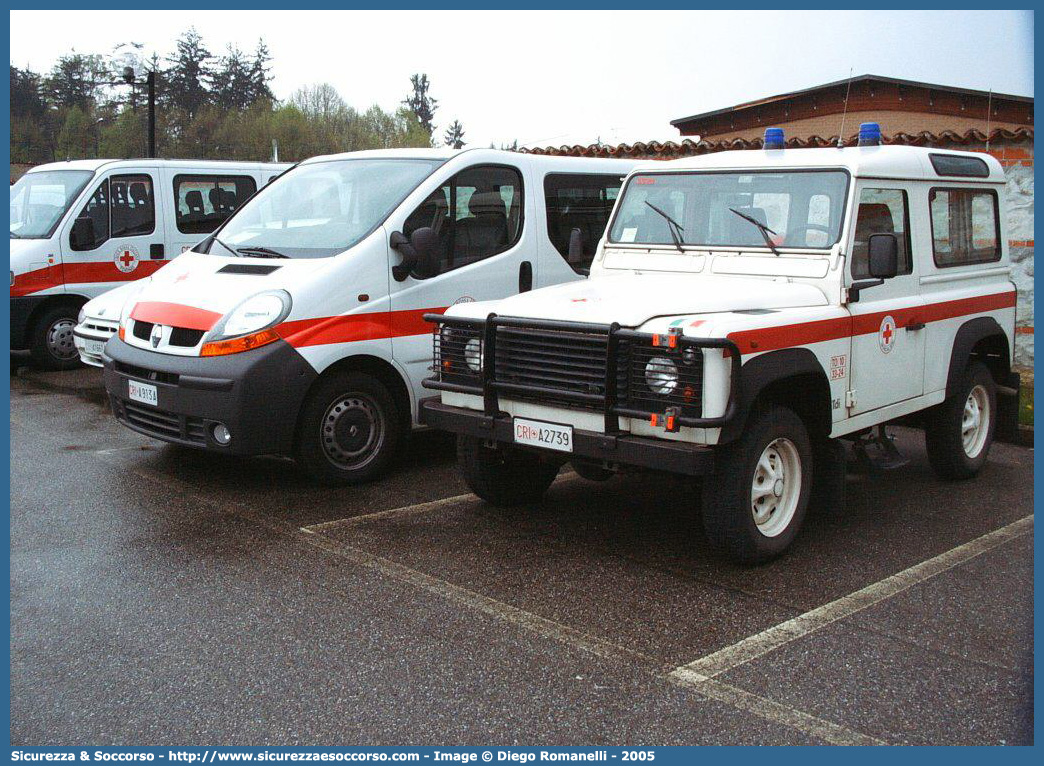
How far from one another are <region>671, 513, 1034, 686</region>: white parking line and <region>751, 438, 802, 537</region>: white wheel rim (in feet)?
1.87

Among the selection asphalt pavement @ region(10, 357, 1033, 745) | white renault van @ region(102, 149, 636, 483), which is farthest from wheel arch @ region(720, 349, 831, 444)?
white renault van @ region(102, 149, 636, 483)

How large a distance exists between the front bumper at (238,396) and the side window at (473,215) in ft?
4.47

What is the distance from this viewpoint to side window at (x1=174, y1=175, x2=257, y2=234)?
1208 cm

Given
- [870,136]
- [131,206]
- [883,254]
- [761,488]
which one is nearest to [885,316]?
[883,254]

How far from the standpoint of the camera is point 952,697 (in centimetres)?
394

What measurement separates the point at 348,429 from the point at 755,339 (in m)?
2.97

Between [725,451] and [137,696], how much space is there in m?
2.84

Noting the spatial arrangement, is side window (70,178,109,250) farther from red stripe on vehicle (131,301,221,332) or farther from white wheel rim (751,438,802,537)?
white wheel rim (751,438,802,537)

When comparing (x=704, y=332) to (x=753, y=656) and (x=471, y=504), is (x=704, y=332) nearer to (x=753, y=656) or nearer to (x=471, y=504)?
(x=753, y=656)

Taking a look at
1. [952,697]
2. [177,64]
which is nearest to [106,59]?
[177,64]

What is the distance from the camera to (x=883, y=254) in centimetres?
563

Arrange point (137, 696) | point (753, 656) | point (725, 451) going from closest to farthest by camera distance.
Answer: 1. point (137, 696)
2. point (753, 656)
3. point (725, 451)

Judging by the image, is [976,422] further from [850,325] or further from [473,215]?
[473,215]

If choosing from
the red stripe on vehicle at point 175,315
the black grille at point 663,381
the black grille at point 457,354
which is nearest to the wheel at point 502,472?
the black grille at point 457,354
